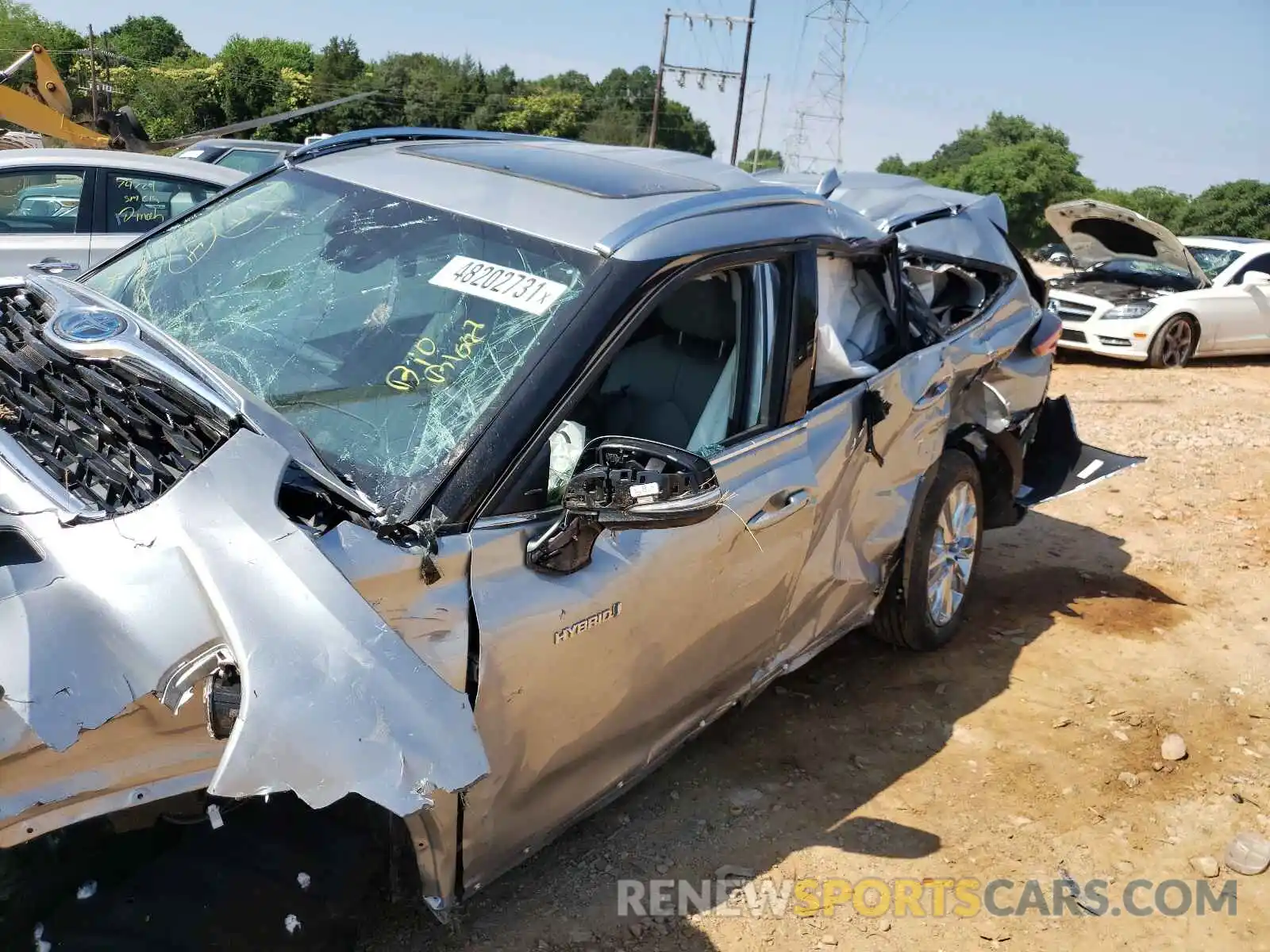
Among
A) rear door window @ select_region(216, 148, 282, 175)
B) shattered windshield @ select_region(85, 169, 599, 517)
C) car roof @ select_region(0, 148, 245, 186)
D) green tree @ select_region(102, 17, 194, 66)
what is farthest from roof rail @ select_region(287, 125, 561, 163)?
green tree @ select_region(102, 17, 194, 66)

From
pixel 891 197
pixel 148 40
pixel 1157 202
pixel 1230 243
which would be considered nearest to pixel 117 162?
pixel 891 197

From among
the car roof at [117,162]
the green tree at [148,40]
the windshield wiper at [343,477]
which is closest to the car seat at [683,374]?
the windshield wiper at [343,477]

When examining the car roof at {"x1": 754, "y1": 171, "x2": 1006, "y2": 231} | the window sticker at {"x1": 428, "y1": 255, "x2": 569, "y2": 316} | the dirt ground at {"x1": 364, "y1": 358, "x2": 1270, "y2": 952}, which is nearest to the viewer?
the window sticker at {"x1": 428, "y1": 255, "x2": 569, "y2": 316}

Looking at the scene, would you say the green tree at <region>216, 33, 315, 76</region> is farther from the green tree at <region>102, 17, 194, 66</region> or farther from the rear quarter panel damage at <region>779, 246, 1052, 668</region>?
the rear quarter panel damage at <region>779, 246, 1052, 668</region>

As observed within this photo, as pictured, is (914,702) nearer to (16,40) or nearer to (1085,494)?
(1085,494)

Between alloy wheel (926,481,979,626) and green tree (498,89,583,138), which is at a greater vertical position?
alloy wheel (926,481,979,626)

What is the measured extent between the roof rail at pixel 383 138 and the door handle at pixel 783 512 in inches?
59.6

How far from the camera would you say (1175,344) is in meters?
11.8

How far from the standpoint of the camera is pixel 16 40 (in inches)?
2372

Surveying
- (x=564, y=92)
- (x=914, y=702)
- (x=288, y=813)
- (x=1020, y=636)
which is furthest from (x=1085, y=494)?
(x=564, y=92)

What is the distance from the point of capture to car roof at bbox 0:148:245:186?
7051 millimetres

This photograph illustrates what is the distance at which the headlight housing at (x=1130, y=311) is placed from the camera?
11.6 metres

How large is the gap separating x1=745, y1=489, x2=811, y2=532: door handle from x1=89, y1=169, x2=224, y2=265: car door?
5.62m

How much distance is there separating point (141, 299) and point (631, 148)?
67.6 inches
